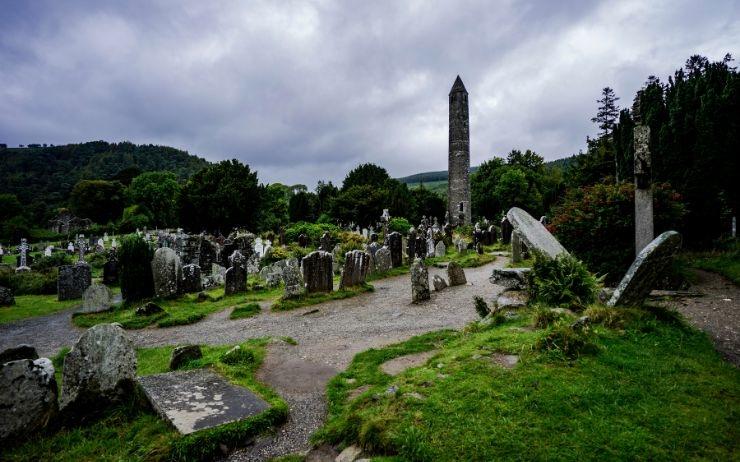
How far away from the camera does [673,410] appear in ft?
11.4

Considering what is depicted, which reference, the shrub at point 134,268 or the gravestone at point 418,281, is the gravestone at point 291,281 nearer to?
the gravestone at point 418,281

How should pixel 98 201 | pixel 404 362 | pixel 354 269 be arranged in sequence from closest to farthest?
pixel 404 362 → pixel 354 269 → pixel 98 201

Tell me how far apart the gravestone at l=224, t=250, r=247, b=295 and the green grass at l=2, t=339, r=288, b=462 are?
364 inches

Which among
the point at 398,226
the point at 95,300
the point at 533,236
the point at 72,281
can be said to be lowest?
the point at 95,300

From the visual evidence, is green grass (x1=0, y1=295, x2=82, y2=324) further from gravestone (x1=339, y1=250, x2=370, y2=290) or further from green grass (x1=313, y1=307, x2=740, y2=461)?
green grass (x1=313, y1=307, x2=740, y2=461)

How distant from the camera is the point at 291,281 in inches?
468

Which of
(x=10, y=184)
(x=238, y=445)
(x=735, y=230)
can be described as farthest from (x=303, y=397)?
(x=10, y=184)

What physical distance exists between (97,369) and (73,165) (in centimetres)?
14118

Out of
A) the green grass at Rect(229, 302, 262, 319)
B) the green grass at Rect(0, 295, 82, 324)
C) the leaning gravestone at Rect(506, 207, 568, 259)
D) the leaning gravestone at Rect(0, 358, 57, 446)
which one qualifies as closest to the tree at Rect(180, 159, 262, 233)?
the green grass at Rect(0, 295, 82, 324)

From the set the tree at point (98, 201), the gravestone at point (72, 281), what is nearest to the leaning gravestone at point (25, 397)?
the gravestone at point (72, 281)

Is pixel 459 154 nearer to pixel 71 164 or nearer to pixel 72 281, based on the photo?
pixel 72 281

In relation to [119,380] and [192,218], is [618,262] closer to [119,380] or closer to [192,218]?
[119,380]

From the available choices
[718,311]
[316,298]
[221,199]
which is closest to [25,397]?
[316,298]

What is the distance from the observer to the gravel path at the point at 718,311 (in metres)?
5.67
